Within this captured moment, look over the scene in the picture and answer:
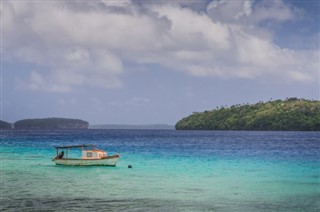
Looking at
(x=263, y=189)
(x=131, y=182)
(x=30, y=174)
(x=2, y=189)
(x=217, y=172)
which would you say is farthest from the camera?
(x=217, y=172)

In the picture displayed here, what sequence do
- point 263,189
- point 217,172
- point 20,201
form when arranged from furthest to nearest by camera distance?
point 217,172, point 263,189, point 20,201

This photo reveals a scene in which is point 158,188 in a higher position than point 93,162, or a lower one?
lower

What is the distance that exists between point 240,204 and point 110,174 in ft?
78.4

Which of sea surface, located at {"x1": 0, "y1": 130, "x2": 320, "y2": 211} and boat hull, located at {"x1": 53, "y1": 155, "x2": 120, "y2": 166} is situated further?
boat hull, located at {"x1": 53, "y1": 155, "x2": 120, "y2": 166}

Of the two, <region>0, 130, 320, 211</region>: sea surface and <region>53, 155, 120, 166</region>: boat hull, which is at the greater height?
<region>53, 155, 120, 166</region>: boat hull

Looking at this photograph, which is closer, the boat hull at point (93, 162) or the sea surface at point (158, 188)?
the sea surface at point (158, 188)

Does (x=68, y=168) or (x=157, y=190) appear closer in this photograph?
(x=157, y=190)

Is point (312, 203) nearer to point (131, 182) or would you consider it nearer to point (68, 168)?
point (131, 182)

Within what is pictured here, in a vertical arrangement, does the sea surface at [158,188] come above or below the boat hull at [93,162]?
below

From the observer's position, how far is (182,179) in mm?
49750

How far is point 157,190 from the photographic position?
41.2 metres

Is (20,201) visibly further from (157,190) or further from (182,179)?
(182,179)

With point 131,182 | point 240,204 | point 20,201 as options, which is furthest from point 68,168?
point 240,204

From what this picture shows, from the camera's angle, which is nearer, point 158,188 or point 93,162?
point 158,188
